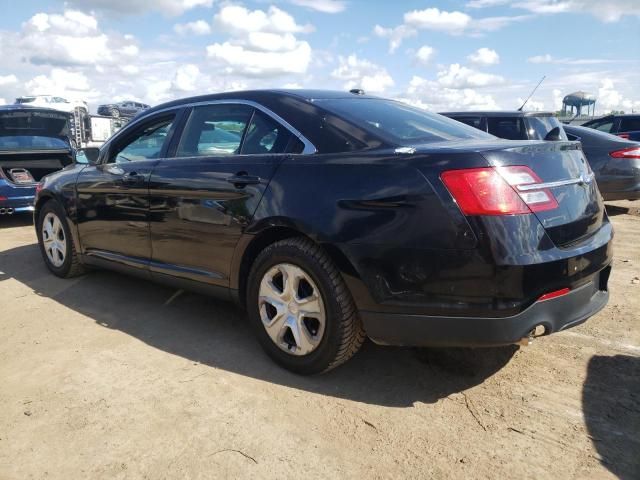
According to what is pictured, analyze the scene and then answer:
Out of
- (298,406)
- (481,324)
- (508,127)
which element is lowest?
(298,406)

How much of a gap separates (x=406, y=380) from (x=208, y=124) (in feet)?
6.94

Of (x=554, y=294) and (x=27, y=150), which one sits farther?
(x=27, y=150)

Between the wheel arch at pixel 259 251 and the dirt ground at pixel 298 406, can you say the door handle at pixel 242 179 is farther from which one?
the dirt ground at pixel 298 406

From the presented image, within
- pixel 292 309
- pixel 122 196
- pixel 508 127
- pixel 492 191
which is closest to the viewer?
pixel 492 191

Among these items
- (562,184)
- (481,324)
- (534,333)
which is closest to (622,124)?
(562,184)

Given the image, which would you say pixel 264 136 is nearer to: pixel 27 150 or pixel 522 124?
pixel 522 124

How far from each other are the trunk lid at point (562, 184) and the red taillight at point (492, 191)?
0.06 meters

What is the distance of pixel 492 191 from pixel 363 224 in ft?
2.04

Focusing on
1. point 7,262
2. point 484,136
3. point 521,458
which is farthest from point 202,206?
point 7,262

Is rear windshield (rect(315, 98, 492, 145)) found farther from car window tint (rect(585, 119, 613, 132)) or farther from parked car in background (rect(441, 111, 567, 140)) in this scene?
car window tint (rect(585, 119, 613, 132))

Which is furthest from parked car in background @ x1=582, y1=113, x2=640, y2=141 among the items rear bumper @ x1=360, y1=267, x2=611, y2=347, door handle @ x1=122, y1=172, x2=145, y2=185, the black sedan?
door handle @ x1=122, y1=172, x2=145, y2=185

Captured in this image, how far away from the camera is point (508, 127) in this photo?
24.2 feet

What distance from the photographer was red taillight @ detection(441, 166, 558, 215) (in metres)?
2.43

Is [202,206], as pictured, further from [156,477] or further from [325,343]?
[156,477]
